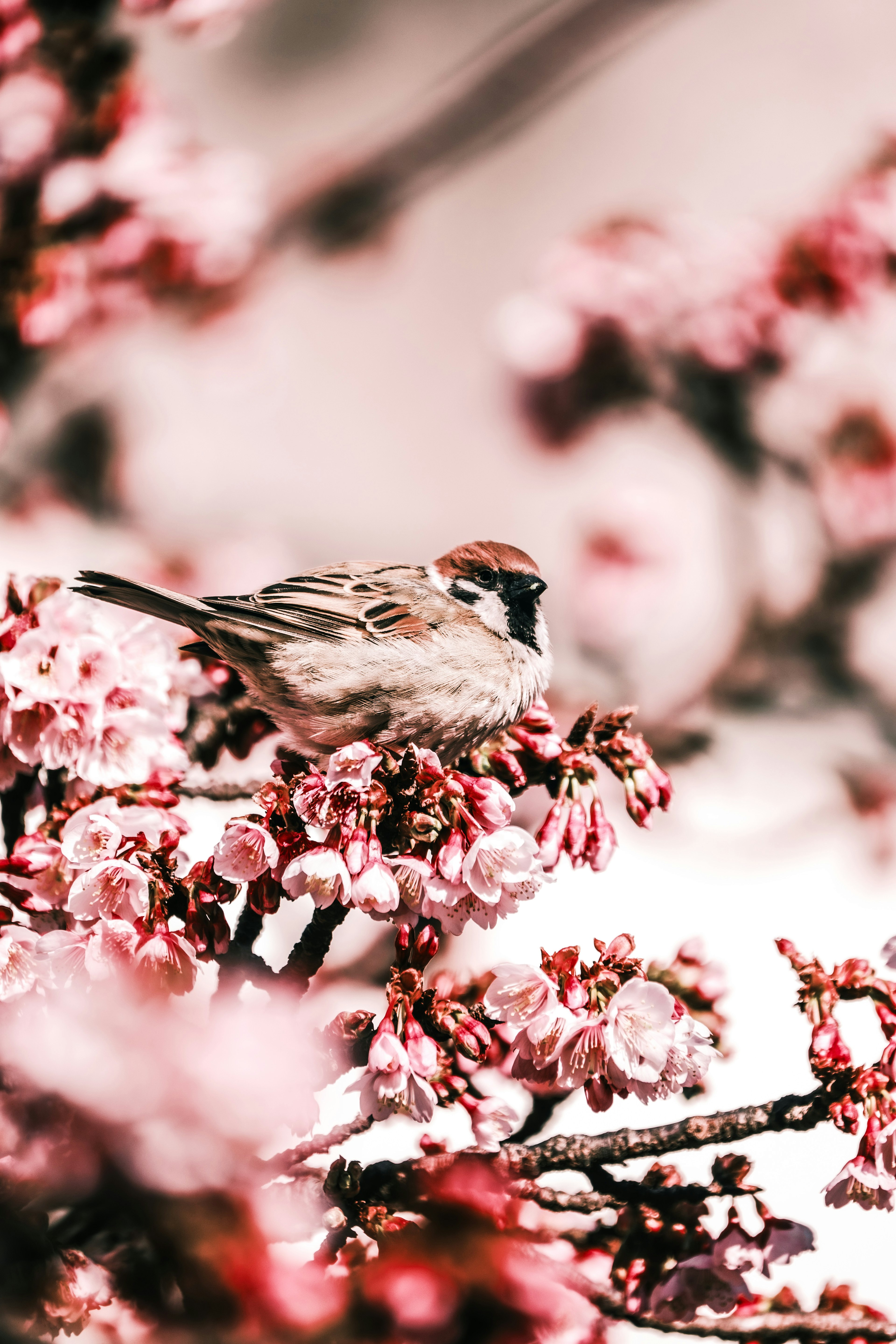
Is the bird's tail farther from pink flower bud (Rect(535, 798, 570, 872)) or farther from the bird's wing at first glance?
pink flower bud (Rect(535, 798, 570, 872))

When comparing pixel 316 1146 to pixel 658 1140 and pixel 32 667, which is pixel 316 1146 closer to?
pixel 658 1140

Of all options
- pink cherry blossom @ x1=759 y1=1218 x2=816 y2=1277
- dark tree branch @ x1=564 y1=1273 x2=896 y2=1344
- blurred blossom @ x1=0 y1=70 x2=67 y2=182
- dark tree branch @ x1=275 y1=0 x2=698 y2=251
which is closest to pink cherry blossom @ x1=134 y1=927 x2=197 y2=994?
dark tree branch @ x1=564 y1=1273 x2=896 y2=1344

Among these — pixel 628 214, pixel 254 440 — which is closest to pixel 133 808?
pixel 254 440

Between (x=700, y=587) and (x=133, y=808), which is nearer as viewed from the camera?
(x=133, y=808)

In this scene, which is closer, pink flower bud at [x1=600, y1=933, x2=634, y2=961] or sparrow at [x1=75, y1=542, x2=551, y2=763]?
pink flower bud at [x1=600, y1=933, x2=634, y2=961]

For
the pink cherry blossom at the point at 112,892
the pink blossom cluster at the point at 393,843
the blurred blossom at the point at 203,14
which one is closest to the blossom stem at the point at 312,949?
the pink blossom cluster at the point at 393,843

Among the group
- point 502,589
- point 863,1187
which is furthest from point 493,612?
point 863,1187

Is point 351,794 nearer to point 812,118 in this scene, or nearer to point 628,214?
point 628,214
